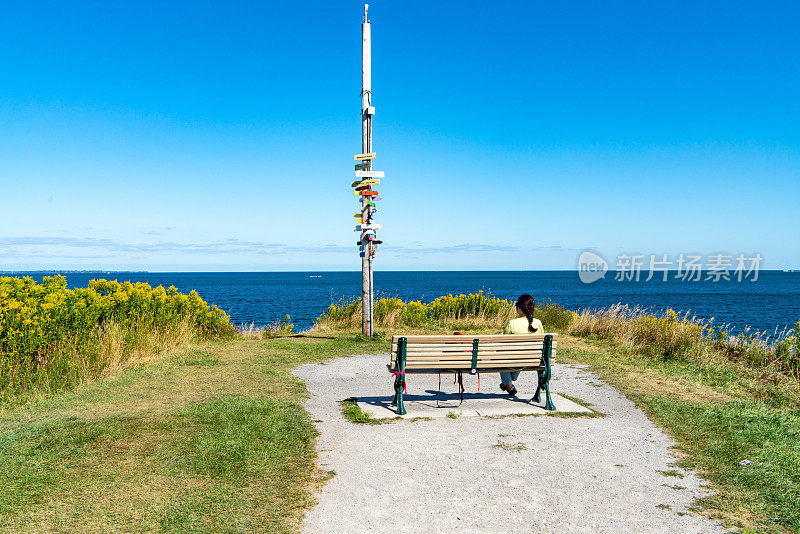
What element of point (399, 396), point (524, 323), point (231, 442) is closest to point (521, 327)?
point (524, 323)

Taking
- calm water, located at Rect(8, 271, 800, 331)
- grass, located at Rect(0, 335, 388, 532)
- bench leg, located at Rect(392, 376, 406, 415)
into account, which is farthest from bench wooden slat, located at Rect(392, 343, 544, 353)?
calm water, located at Rect(8, 271, 800, 331)

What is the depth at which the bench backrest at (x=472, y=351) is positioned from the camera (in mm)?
6609

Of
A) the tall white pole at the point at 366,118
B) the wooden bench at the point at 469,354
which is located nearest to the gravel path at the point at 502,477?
the wooden bench at the point at 469,354

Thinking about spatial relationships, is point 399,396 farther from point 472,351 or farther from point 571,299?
point 571,299

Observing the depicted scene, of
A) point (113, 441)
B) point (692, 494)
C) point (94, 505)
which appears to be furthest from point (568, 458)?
point (113, 441)

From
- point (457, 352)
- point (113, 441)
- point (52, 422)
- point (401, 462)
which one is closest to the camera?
point (401, 462)

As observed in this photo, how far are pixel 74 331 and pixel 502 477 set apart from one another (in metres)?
7.76

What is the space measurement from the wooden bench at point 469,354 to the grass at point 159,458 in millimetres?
1285

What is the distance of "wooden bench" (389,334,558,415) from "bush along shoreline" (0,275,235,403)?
4.96 metres

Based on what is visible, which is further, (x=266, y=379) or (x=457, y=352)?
(x=266, y=379)

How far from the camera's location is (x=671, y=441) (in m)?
5.88

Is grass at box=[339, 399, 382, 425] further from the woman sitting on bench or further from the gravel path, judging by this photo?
the woman sitting on bench

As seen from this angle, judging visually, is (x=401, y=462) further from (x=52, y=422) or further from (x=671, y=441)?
(x=52, y=422)

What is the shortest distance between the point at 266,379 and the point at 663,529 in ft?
21.6
